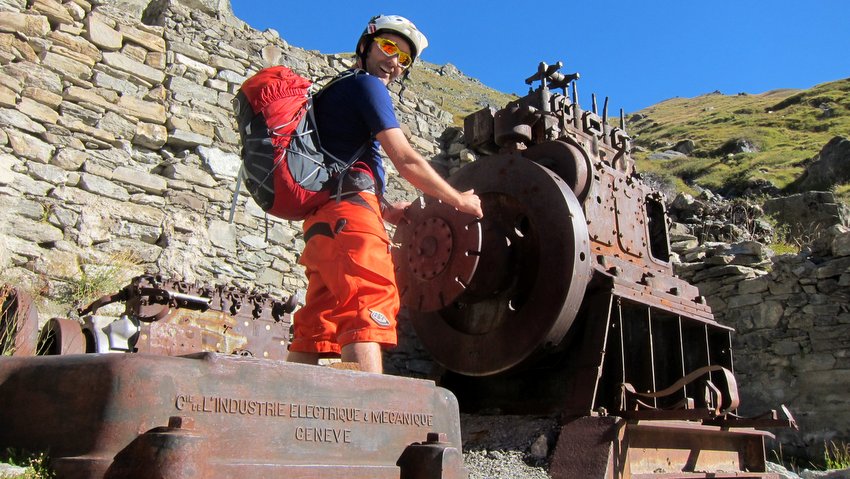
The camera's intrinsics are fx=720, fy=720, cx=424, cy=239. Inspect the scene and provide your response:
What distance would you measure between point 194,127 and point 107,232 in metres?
1.12

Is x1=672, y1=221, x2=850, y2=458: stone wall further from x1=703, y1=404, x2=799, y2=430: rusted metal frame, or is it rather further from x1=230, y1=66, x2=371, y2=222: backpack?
x1=230, y1=66, x2=371, y2=222: backpack

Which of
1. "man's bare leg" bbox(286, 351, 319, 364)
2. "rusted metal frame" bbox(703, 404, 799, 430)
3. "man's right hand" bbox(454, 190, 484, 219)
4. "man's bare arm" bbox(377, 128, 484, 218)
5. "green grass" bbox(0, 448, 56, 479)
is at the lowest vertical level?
"green grass" bbox(0, 448, 56, 479)

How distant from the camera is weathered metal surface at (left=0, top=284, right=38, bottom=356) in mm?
2621

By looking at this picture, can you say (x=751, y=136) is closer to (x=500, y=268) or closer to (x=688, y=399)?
(x=500, y=268)

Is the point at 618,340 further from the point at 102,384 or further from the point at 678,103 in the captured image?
the point at 678,103

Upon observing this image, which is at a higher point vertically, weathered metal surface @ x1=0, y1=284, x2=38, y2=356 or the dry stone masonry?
the dry stone masonry

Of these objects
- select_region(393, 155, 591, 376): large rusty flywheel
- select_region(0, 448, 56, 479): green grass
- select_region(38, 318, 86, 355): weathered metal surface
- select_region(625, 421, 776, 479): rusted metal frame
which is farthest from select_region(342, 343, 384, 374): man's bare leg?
select_region(625, 421, 776, 479): rusted metal frame

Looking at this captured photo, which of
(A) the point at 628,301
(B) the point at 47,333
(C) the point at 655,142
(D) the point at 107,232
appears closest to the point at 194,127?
(D) the point at 107,232

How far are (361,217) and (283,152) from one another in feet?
1.13

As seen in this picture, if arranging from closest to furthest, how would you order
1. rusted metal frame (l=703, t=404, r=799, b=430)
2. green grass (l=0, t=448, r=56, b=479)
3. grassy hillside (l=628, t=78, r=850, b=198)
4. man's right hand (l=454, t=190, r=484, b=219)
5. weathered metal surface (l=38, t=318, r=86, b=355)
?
1. green grass (l=0, t=448, r=56, b=479)
2. man's right hand (l=454, t=190, r=484, b=219)
3. weathered metal surface (l=38, t=318, r=86, b=355)
4. rusted metal frame (l=703, t=404, r=799, b=430)
5. grassy hillside (l=628, t=78, r=850, b=198)

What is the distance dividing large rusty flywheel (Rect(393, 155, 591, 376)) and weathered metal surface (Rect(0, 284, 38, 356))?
1769mm

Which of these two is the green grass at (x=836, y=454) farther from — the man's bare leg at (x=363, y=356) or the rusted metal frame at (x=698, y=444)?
the man's bare leg at (x=363, y=356)

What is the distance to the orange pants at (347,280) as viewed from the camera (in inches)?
89.9

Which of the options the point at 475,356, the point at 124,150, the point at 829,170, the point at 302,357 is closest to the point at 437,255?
the point at 475,356
